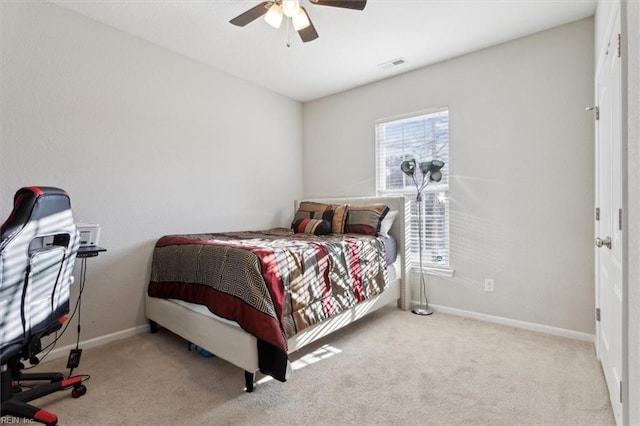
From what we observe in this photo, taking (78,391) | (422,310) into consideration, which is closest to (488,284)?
(422,310)

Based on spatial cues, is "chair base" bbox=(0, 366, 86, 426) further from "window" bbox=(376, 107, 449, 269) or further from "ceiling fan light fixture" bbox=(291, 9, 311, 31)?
"window" bbox=(376, 107, 449, 269)

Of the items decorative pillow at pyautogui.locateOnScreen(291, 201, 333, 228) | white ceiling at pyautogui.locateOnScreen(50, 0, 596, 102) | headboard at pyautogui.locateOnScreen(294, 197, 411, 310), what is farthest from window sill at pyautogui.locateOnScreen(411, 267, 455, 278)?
white ceiling at pyautogui.locateOnScreen(50, 0, 596, 102)

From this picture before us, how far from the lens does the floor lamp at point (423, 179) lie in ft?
10.3

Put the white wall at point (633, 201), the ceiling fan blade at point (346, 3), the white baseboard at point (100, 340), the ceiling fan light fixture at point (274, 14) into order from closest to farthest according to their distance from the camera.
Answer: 1. the white wall at point (633, 201)
2. the ceiling fan blade at point (346, 3)
3. the ceiling fan light fixture at point (274, 14)
4. the white baseboard at point (100, 340)

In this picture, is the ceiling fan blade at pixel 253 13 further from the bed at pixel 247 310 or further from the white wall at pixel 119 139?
Result: the bed at pixel 247 310

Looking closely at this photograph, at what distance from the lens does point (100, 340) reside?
257 centimetres

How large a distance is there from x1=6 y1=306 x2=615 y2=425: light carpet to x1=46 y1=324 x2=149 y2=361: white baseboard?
0.10 m

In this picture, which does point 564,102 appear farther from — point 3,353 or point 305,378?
point 3,353

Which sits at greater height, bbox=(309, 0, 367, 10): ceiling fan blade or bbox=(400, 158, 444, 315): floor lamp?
bbox=(309, 0, 367, 10): ceiling fan blade

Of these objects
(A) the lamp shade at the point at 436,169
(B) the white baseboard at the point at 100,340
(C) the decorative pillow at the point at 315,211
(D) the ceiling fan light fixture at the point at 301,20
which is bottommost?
(B) the white baseboard at the point at 100,340

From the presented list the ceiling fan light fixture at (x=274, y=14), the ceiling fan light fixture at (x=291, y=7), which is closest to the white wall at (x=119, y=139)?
the ceiling fan light fixture at (x=274, y=14)

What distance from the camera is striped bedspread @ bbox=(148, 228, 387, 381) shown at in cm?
182

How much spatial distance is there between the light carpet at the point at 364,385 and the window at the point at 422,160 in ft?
3.46

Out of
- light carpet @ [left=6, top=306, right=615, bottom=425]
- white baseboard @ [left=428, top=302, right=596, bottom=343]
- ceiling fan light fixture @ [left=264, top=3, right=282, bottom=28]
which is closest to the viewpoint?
light carpet @ [left=6, top=306, right=615, bottom=425]
